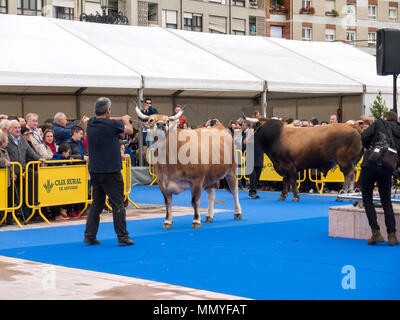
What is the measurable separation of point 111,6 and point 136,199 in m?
37.7

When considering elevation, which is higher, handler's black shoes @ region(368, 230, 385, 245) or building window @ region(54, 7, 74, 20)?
building window @ region(54, 7, 74, 20)

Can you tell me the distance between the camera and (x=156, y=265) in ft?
29.0

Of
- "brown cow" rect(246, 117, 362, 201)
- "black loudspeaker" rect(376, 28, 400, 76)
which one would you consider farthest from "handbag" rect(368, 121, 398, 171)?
"brown cow" rect(246, 117, 362, 201)

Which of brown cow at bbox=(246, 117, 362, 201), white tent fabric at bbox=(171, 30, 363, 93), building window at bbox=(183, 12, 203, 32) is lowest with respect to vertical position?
brown cow at bbox=(246, 117, 362, 201)

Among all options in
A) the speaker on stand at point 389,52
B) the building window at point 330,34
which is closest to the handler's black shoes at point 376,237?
the speaker on stand at point 389,52

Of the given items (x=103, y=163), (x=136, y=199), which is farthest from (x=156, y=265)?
(x=136, y=199)

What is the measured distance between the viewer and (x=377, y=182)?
10.2 meters

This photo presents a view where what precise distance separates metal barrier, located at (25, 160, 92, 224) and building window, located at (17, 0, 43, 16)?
131 feet

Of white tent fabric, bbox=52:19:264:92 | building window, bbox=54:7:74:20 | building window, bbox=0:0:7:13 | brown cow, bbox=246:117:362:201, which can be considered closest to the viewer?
brown cow, bbox=246:117:362:201

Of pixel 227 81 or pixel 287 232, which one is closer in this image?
pixel 287 232

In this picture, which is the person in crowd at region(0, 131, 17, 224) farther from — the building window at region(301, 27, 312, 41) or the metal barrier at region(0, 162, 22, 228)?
the building window at region(301, 27, 312, 41)

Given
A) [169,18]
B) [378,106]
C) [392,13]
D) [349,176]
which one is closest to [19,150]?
[349,176]

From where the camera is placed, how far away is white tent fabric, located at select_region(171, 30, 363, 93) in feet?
74.9
